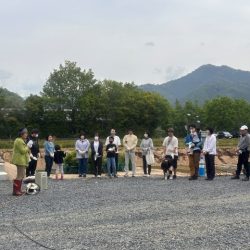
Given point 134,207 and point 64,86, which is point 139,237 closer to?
point 134,207

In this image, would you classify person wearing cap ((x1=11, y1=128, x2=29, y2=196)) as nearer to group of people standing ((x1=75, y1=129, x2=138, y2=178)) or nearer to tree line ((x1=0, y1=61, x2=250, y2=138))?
group of people standing ((x1=75, y1=129, x2=138, y2=178))

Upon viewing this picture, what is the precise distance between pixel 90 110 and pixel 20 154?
5768 centimetres

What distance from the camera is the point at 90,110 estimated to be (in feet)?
230

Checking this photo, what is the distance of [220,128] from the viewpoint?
291 feet

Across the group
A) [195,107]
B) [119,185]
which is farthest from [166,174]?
[195,107]

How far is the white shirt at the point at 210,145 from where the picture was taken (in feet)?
51.2

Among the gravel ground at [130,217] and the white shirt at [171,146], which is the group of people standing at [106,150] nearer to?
the white shirt at [171,146]

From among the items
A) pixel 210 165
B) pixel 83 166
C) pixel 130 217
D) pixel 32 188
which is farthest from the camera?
pixel 83 166

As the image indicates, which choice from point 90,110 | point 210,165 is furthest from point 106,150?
point 90,110

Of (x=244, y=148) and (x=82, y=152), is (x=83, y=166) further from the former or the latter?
(x=244, y=148)

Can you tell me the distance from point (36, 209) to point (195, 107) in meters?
85.0

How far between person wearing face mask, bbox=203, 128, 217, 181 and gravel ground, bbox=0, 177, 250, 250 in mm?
1506

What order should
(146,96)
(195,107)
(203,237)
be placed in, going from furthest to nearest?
(195,107) < (146,96) < (203,237)

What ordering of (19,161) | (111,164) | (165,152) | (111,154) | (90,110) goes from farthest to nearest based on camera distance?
(90,110), (111,164), (111,154), (165,152), (19,161)
